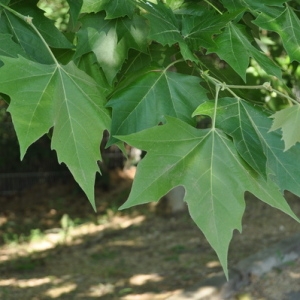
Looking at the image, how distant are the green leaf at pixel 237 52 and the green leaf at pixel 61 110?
0.29 m

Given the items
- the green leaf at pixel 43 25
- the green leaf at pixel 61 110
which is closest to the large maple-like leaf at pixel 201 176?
the green leaf at pixel 61 110

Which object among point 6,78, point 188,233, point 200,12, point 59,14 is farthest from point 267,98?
point 188,233

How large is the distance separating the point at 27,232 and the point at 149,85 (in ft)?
20.0

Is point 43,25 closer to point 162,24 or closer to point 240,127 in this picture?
point 162,24

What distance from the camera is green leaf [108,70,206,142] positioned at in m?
1.43

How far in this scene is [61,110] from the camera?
140cm

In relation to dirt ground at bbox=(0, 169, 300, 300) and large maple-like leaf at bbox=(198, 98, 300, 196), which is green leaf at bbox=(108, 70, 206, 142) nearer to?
large maple-like leaf at bbox=(198, 98, 300, 196)

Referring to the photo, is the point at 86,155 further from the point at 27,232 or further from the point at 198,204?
the point at 27,232

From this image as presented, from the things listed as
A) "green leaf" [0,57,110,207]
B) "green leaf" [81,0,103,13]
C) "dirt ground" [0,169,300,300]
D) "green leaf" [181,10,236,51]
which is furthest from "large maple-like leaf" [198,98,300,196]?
"dirt ground" [0,169,300,300]

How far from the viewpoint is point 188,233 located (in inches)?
263

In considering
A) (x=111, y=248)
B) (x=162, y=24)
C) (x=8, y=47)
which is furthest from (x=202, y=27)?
(x=111, y=248)

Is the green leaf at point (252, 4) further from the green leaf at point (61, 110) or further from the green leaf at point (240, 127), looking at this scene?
the green leaf at point (61, 110)

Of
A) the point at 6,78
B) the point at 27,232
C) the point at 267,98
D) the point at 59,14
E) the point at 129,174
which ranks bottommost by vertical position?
the point at 129,174

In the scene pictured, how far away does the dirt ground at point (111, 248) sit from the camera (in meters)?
5.18
